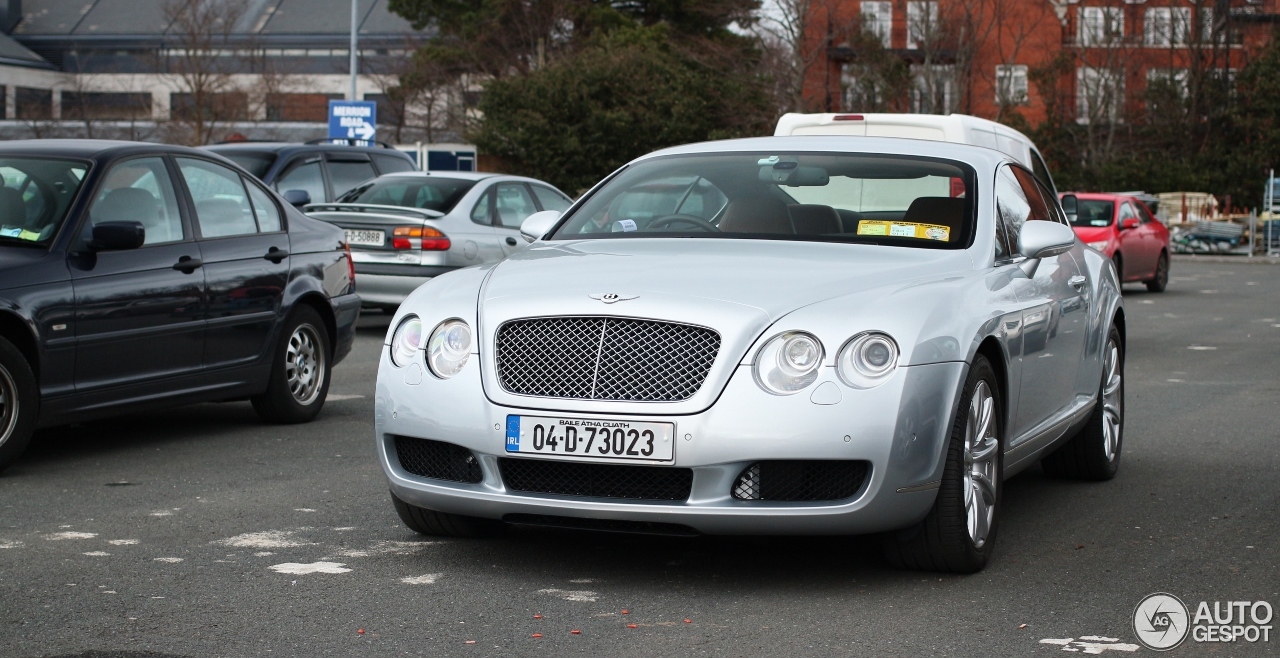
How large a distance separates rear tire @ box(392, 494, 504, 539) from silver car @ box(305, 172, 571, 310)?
8638 millimetres

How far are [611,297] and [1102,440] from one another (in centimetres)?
320

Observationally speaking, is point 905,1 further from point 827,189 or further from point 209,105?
point 827,189

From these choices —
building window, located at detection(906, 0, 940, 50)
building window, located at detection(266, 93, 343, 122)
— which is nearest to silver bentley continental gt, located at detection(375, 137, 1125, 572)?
building window, located at detection(906, 0, 940, 50)

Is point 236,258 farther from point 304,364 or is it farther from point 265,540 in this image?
point 265,540

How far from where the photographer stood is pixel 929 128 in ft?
40.3

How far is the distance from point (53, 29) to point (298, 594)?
93791 millimetres

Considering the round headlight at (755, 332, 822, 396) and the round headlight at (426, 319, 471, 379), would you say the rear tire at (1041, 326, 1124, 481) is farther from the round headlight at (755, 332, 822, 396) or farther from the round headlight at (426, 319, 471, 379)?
the round headlight at (426, 319, 471, 379)

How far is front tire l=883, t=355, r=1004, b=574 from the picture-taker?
5.11m

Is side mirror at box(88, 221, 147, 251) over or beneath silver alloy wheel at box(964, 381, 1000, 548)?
over

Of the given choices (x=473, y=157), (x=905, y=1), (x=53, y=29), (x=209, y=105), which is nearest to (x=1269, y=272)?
(x=473, y=157)

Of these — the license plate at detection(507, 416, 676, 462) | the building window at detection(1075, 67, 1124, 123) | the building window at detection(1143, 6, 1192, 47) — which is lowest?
the license plate at detection(507, 416, 676, 462)

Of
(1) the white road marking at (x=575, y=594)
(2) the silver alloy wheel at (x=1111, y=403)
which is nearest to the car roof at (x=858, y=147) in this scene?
(2) the silver alloy wheel at (x=1111, y=403)

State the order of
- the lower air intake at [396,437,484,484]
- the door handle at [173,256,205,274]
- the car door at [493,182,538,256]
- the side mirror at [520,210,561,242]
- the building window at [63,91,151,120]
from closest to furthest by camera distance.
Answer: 1. the lower air intake at [396,437,484,484]
2. the side mirror at [520,210,561,242]
3. the door handle at [173,256,205,274]
4. the car door at [493,182,538,256]
5. the building window at [63,91,151,120]

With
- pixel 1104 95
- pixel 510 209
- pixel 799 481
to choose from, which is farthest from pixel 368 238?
pixel 1104 95
